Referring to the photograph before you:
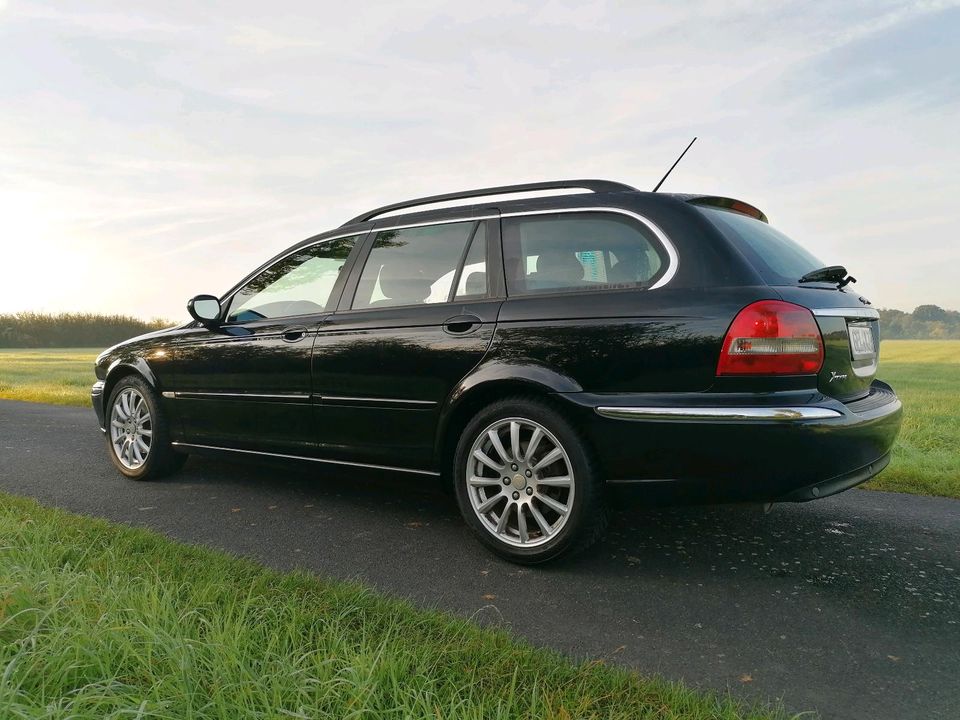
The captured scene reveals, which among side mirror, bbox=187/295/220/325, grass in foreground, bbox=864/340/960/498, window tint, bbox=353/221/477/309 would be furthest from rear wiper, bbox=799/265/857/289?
side mirror, bbox=187/295/220/325

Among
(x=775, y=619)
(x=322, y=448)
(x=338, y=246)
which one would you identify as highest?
(x=338, y=246)

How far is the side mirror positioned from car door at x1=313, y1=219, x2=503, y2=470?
3.57 feet

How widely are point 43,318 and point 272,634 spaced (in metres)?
56.8

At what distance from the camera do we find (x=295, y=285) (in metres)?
4.64

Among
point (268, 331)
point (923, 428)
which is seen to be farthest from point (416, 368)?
point (923, 428)

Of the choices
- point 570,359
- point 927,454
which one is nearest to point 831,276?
point 570,359

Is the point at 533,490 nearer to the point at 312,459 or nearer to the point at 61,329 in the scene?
the point at 312,459

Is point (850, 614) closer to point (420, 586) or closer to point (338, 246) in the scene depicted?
point (420, 586)

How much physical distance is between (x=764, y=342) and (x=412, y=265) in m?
1.96

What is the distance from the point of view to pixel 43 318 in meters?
50.8

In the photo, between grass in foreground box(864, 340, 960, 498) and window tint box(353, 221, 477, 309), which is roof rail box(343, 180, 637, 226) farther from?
grass in foreground box(864, 340, 960, 498)

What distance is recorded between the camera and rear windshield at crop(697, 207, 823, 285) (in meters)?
3.22

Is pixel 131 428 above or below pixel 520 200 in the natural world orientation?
below

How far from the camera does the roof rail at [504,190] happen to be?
361 centimetres
